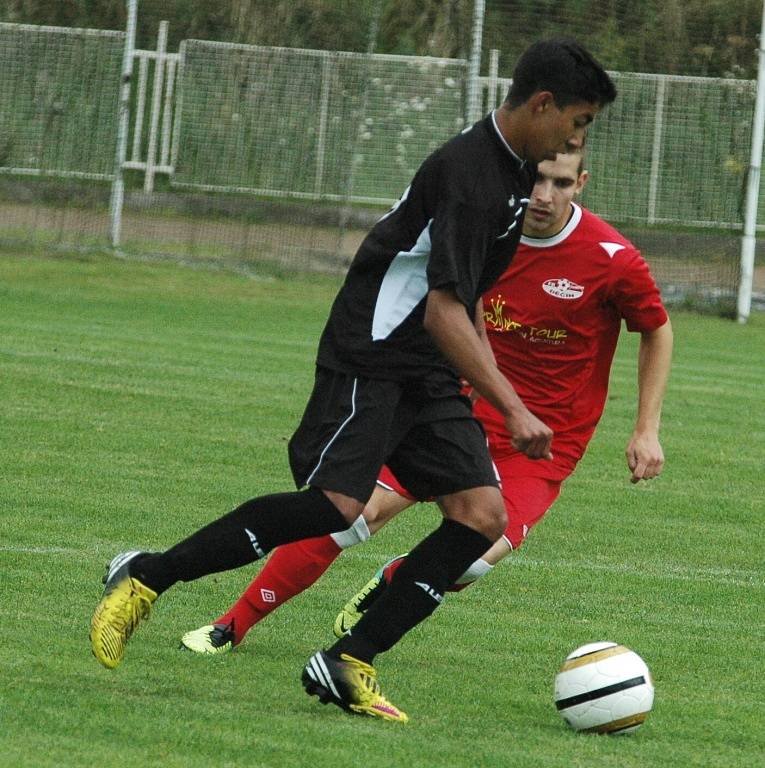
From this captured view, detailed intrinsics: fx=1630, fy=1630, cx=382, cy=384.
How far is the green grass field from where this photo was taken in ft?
14.0

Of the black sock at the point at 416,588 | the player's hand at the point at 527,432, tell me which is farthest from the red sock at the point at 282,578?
the player's hand at the point at 527,432

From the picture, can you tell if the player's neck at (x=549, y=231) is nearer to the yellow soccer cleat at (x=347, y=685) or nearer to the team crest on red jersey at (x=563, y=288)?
the team crest on red jersey at (x=563, y=288)

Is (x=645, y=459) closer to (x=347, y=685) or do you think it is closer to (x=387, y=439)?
(x=387, y=439)

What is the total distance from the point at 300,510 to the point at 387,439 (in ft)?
1.01

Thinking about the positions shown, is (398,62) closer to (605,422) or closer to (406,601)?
(605,422)

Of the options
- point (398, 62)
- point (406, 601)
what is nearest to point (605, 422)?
point (406, 601)

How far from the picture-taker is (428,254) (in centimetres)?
440

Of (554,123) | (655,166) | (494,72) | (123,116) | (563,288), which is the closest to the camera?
(554,123)

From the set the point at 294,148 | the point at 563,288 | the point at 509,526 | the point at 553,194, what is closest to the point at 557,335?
the point at 563,288

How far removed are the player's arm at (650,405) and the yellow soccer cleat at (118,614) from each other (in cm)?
161

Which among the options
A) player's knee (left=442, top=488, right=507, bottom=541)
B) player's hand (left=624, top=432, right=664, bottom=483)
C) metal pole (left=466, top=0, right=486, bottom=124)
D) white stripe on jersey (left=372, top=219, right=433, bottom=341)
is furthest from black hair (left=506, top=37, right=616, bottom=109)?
metal pole (left=466, top=0, right=486, bottom=124)

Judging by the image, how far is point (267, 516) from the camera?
4547 millimetres

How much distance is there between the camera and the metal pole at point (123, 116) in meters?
20.3

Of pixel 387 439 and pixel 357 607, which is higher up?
pixel 387 439
